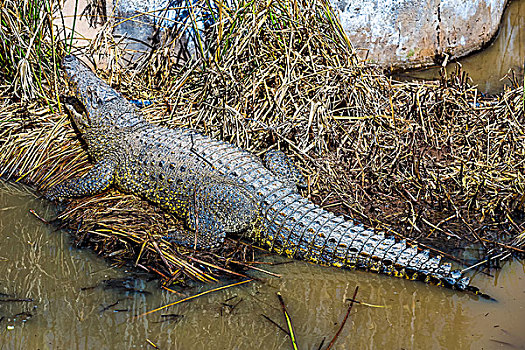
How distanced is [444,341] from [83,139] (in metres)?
3.44

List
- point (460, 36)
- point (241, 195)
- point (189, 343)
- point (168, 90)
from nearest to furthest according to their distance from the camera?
point (189, 343) → point (241, 195) → point (168, 90) → point (460, 36)

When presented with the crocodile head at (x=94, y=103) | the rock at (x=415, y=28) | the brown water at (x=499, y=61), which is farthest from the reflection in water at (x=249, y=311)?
the rock at (x=415, y=28)

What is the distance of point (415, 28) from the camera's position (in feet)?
21.5

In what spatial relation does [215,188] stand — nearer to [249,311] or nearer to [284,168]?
[284,168]

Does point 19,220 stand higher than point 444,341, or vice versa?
point 444,341

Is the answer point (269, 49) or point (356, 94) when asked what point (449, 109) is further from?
point (269, 49)

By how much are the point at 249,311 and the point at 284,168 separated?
149 centimetres

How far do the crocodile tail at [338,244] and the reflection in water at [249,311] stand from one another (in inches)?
3.2

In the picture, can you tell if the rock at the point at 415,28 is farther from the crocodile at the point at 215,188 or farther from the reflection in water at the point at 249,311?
the reflection in water at the point at 249,311

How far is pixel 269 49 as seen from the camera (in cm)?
506

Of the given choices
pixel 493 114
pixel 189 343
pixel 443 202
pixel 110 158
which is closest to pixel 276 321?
pixel 189 343

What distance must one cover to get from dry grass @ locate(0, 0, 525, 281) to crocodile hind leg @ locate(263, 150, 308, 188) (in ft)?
0.25

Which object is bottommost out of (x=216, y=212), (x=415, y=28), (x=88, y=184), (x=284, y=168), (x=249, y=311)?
(x=249, y=311)

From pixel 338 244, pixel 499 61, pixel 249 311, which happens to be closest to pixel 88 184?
pixel 249 311
